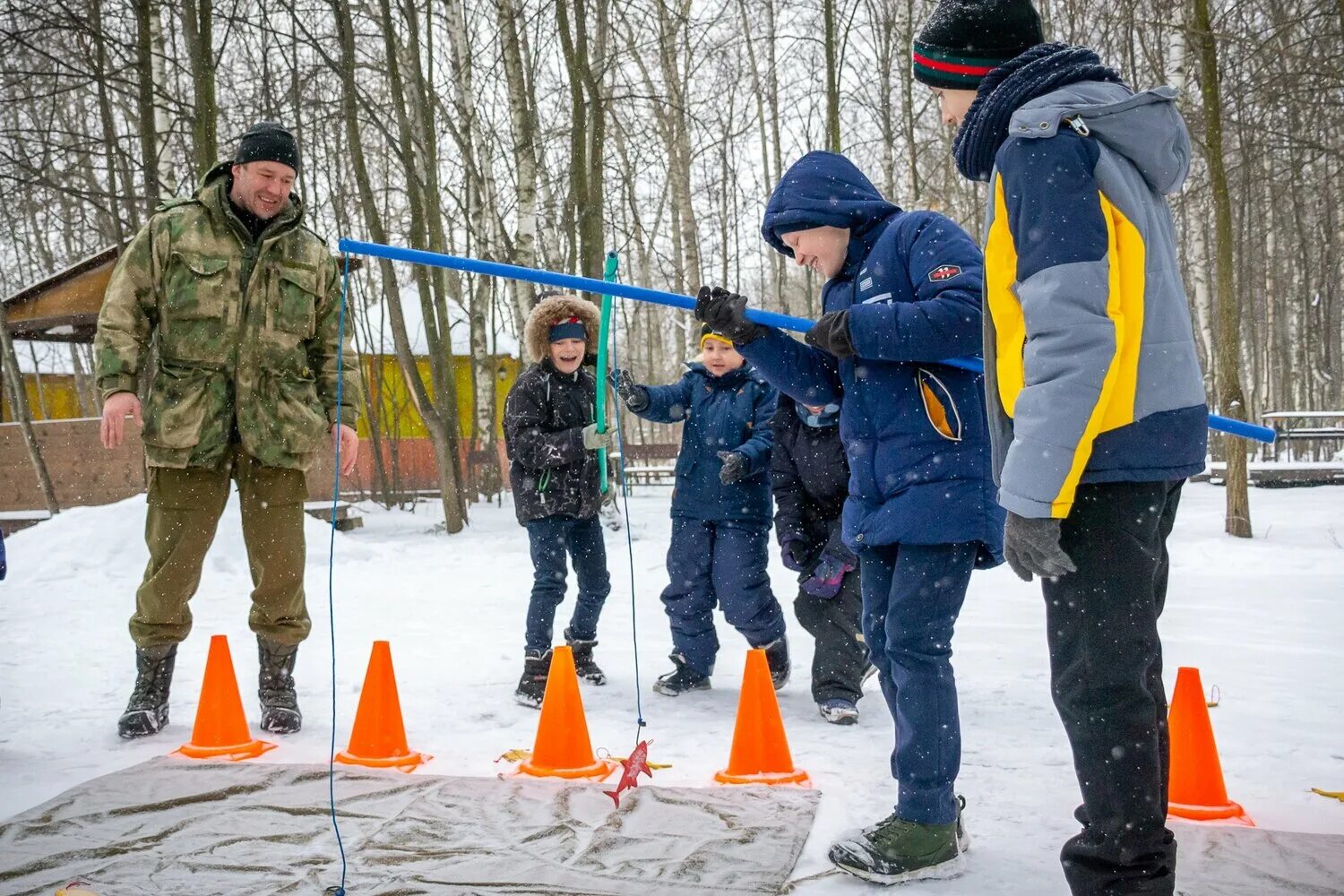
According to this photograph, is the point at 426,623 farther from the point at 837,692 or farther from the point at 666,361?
the point at 666,361

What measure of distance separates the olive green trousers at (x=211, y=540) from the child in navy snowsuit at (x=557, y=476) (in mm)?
1046

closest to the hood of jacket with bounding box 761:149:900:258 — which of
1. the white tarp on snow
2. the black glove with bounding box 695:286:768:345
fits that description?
the black glove with bounding box 695:286:768:345

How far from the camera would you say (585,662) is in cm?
Answer: 527

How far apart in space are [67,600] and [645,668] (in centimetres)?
464

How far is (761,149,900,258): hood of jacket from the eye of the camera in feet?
10.2

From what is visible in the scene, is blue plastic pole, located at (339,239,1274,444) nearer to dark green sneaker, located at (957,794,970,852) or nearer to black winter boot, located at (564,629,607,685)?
dark green sneaker, located at (957,794,970,852)

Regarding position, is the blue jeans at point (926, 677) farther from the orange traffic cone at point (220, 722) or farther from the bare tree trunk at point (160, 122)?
the bare tree trunk at point (160, 122)

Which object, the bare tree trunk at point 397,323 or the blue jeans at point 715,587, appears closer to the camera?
the blue jeans at point 715,587

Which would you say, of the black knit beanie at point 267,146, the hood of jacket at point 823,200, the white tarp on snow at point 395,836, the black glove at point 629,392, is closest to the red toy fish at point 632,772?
the white tarp on snow at point 395,836

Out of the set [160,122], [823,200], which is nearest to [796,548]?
[823,200]

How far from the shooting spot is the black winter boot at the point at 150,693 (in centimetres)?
424

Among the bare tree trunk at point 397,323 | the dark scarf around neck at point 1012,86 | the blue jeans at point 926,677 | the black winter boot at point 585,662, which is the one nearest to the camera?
the dark scarf around neck at point 1012,86

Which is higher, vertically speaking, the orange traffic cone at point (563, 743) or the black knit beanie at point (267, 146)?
the black knit beanie at point (267, 146)

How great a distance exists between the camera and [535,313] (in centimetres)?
538
